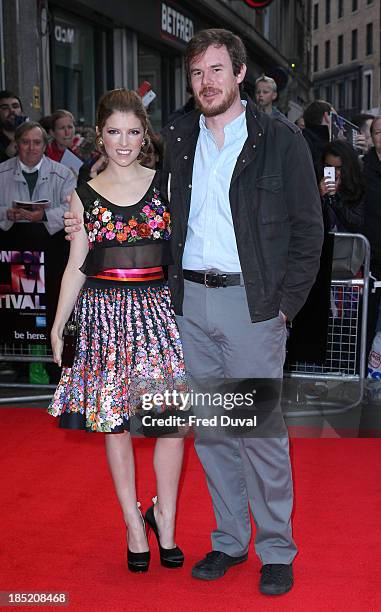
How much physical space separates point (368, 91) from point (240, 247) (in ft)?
194

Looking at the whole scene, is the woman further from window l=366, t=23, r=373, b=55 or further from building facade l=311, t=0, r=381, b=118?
window l=366, t=23, r=373, b=55

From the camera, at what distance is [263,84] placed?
7688 millimetres

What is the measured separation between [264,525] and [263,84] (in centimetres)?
512

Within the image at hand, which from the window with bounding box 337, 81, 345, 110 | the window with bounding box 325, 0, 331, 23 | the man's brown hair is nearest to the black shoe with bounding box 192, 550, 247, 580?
the man's brown hair

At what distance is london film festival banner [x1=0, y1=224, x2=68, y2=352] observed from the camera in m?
6.44

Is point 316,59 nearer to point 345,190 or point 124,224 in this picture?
A: point 345,190

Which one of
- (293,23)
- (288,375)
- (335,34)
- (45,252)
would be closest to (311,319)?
(288,375)

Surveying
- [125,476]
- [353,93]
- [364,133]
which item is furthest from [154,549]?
[353,93]

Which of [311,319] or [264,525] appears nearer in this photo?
[264,525]

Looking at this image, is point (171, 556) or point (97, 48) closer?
point (171, 556)

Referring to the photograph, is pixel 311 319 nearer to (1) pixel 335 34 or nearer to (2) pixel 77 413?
(2) pixel 77 413

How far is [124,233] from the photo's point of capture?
3461mm

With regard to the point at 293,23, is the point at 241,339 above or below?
below

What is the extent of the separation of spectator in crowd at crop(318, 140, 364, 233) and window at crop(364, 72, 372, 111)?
54.2 metres
